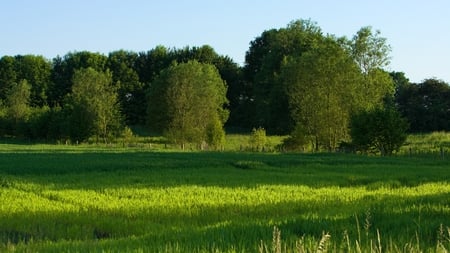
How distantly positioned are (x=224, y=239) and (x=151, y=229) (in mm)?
3602

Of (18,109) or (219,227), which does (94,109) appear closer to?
(18,109)

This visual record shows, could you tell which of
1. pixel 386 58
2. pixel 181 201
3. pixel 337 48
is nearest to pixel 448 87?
pixel 386 58

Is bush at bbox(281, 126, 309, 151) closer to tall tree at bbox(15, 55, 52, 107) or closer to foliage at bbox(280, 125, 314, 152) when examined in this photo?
foliage at bbox(280, 125, 314, 152)

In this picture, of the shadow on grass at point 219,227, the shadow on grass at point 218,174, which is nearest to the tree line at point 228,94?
the shadow on grass at point 218,174

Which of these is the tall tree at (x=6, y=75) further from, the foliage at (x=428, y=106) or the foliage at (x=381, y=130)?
the foliage at (x=381, y=130)

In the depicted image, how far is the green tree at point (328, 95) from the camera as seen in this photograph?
5244 cm

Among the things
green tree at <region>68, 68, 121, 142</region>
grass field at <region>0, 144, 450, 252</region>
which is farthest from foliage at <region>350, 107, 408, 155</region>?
green tree at <region>68, 68, 121, 142</region>

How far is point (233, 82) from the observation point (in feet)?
330

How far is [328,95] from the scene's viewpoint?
52719mm

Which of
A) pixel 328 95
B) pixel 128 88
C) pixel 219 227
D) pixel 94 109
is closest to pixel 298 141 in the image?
pixel 328 95

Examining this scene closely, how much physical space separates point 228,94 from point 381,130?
5807 centimetres

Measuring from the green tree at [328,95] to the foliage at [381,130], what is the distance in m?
8.35

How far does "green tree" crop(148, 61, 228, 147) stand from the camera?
220 feet

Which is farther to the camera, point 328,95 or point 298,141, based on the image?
point 328,95
